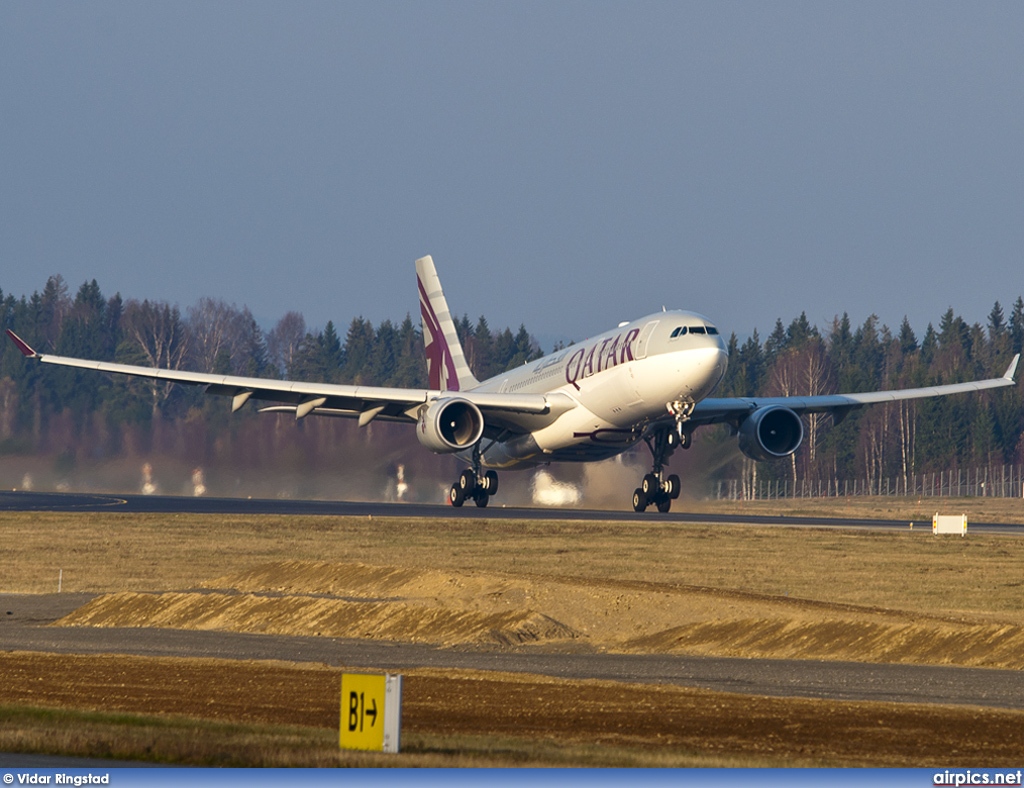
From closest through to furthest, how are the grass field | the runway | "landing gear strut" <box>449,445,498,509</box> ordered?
the grass field
the runway
"landing gear strut" <box>449,445,498,509</box>

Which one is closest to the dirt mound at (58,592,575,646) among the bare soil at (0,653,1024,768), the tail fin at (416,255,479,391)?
the bare soil at (0,653,1024,768)

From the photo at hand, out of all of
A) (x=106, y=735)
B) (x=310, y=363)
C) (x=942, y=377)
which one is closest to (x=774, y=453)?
(x=106, y=735)

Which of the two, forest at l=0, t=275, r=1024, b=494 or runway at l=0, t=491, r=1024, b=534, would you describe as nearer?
runway at l=0, t=491, r=1024, b=534

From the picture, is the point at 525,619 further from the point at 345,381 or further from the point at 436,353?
the point at 345,381

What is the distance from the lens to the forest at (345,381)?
71.5m

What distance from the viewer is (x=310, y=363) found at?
181 meters

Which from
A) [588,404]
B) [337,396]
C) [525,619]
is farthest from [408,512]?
[525,619]

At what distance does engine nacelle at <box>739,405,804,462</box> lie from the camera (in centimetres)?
5462

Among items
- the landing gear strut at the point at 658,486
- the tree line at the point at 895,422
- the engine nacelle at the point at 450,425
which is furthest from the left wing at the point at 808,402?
the tree line at the point at 895,422

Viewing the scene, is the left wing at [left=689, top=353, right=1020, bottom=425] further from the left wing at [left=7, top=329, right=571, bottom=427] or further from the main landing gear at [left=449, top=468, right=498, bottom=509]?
the main landing gear at [left=449, top=468, right=498, bottom=509]

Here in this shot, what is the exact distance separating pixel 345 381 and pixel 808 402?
117 m

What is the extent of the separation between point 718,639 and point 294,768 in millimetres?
15439

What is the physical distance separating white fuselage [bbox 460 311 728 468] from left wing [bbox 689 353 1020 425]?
3615 millimetres

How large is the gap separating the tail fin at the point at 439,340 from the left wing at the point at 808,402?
1262cm
